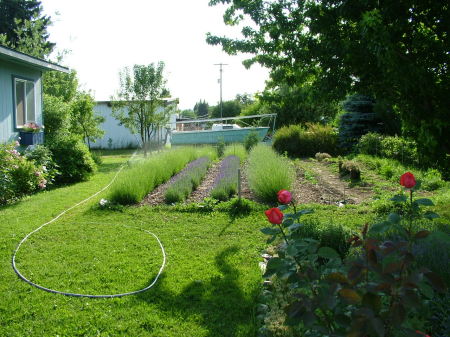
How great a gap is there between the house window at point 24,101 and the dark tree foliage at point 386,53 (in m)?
8.34

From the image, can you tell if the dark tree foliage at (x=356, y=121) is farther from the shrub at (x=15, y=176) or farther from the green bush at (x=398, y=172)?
the shrub at (x=15, y=176)

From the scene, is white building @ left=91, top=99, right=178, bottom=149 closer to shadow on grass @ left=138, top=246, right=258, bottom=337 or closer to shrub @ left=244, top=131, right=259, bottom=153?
shrub @ left=244, top=131, right=259, bottom=153

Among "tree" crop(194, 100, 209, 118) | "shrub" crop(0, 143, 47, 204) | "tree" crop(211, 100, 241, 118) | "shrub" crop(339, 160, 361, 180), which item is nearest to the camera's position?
"shrub" crop(0, 143, 47, 204)

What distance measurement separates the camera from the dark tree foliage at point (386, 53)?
3564mm

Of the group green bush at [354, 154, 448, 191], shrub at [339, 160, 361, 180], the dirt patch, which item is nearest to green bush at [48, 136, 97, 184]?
the dirt patch

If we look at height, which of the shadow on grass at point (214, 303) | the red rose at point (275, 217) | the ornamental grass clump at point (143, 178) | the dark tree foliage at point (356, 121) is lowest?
the shadow on grass at point (214, 303)

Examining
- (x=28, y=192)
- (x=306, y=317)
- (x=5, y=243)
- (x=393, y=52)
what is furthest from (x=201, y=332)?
(x=28, y=192)

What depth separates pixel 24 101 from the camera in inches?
444

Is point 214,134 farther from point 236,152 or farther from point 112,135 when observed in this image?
point 112,135

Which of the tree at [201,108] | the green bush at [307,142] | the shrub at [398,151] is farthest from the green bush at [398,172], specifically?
the tree at [201,108]

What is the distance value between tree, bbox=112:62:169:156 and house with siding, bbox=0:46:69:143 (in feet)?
20.0

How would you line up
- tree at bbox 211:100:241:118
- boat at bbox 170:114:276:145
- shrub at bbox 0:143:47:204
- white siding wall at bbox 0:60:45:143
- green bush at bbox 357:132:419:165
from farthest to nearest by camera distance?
1. tree at bbox 211:100:241:118
2. boat at bbox 170:114:276:145
3. green bush at bbox 357:132:419:165
4. white siding wall at bbox 0:60:45:143
5. shrub at bbox 0:143:47:204

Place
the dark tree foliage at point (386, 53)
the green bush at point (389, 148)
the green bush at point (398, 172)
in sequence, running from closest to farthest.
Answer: the dark tree foliage at point (386, 53)
the green bush at point (398, 172)
the green bush at point (389, 148)

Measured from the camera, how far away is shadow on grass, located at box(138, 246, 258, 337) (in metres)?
3.11
